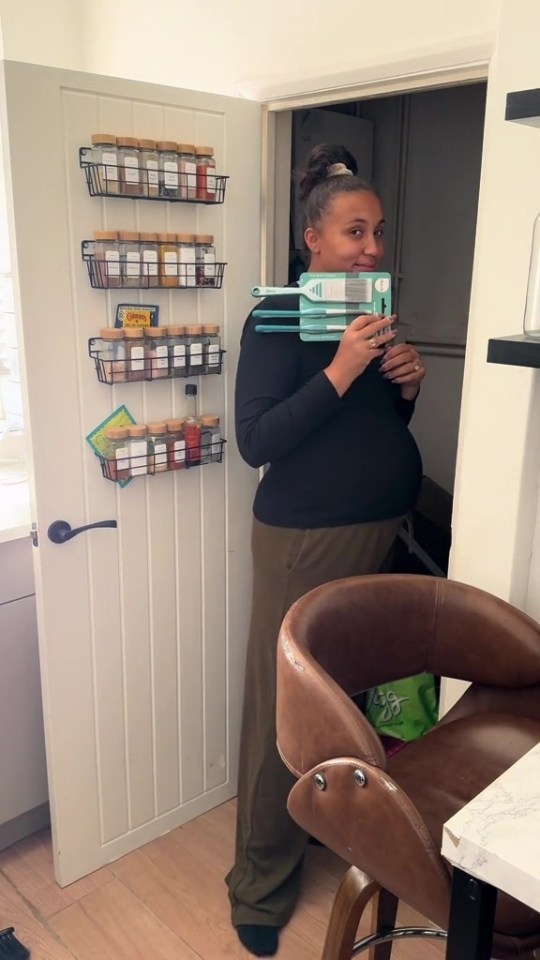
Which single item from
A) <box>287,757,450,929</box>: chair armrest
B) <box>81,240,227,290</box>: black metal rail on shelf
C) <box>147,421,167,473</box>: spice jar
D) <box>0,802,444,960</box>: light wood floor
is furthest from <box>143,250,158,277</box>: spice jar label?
<box>0,802,444,960</box>: light wood floor

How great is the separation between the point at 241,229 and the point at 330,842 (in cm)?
143

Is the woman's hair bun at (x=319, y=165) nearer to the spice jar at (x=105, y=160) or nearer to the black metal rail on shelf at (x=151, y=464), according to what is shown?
the spice jar at (x=105, y=160)

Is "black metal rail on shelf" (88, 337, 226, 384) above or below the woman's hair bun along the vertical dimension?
below

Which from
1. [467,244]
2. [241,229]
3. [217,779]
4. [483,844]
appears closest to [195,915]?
[217,779]

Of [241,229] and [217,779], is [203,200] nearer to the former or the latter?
[241,229]

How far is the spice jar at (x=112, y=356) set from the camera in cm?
173

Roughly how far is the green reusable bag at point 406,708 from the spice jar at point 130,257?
117 cm

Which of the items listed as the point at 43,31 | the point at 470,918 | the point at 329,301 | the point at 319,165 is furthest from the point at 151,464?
the point at 43,31

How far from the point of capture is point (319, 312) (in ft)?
5.33

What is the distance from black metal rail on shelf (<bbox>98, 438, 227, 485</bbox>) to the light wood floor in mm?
1007

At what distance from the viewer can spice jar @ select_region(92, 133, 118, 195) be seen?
1633 millimetres

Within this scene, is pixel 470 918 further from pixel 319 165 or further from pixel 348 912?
pixel 319 165

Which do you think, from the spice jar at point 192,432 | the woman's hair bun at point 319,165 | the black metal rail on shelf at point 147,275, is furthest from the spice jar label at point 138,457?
the woman's hair bun at point 319,165

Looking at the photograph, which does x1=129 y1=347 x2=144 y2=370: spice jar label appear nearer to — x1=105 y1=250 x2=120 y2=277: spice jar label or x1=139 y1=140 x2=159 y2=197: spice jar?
x1=105 y1=250 x2=120 y2=277: spice jar label
